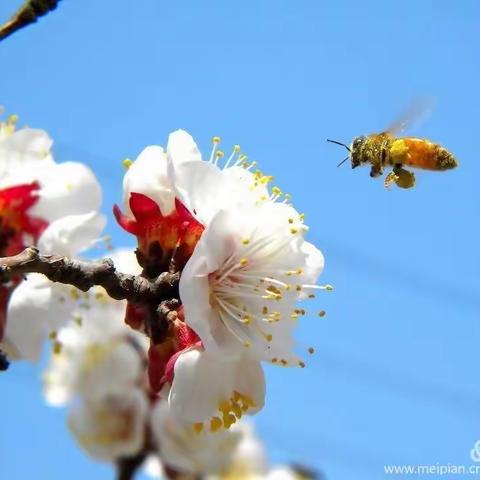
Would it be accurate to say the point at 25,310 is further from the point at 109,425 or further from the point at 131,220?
the point at 109,425

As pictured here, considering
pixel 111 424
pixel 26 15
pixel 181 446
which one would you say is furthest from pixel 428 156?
pixel 111 424

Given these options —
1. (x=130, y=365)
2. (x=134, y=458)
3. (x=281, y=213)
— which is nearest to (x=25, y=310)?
(x=281, y=213)

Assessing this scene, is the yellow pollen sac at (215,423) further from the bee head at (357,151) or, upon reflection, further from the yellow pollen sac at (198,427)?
the bee head at (357,151)

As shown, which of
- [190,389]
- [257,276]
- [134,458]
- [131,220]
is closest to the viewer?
[190,389]

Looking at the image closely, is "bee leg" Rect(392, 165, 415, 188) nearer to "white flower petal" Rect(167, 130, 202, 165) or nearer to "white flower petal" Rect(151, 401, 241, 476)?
"white flower petal" Rect(167, 130, 202, 165)

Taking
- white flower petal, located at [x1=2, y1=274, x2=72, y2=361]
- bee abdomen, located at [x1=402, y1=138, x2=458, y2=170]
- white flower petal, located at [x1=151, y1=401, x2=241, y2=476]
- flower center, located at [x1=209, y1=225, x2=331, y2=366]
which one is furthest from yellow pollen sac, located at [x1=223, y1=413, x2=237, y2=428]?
white flower petal, located at [x1=151, y1=401, x2=241, y2=476]

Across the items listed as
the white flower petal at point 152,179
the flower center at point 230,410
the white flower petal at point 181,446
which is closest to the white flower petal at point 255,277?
the flower center at point 230,410
